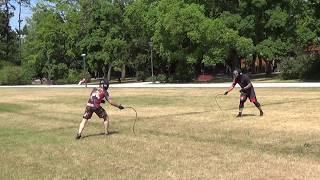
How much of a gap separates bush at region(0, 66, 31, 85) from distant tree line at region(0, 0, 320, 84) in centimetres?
15

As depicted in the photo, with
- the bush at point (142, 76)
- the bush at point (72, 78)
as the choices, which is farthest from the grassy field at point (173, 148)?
the bush at point (72, 78)

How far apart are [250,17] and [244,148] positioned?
149ft

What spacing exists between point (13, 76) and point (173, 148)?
250 feet

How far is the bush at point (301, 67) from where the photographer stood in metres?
51.1

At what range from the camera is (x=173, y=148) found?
1255cm

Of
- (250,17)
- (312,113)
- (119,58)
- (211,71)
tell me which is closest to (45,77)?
(119,58)

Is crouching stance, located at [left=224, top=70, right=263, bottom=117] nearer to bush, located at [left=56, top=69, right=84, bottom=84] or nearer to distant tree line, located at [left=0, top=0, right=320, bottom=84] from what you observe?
distant tree line, located at [left=0, top=0, right=320, bottom=84]

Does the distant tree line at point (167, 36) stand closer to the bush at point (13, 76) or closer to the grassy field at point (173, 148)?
the bush at point (13, 76)

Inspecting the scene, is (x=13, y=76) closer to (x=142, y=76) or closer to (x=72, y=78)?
(x=72, y=78)

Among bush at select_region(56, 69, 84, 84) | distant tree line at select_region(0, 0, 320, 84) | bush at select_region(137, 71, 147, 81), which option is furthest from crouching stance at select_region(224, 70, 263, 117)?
bush at select_region(56, 69, 84, 84)

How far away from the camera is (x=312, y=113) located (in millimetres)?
19016

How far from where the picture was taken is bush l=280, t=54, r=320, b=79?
5108 centimetres

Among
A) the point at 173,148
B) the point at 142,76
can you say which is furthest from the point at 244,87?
the point at 142,76

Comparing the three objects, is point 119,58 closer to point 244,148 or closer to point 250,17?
point 250,17
